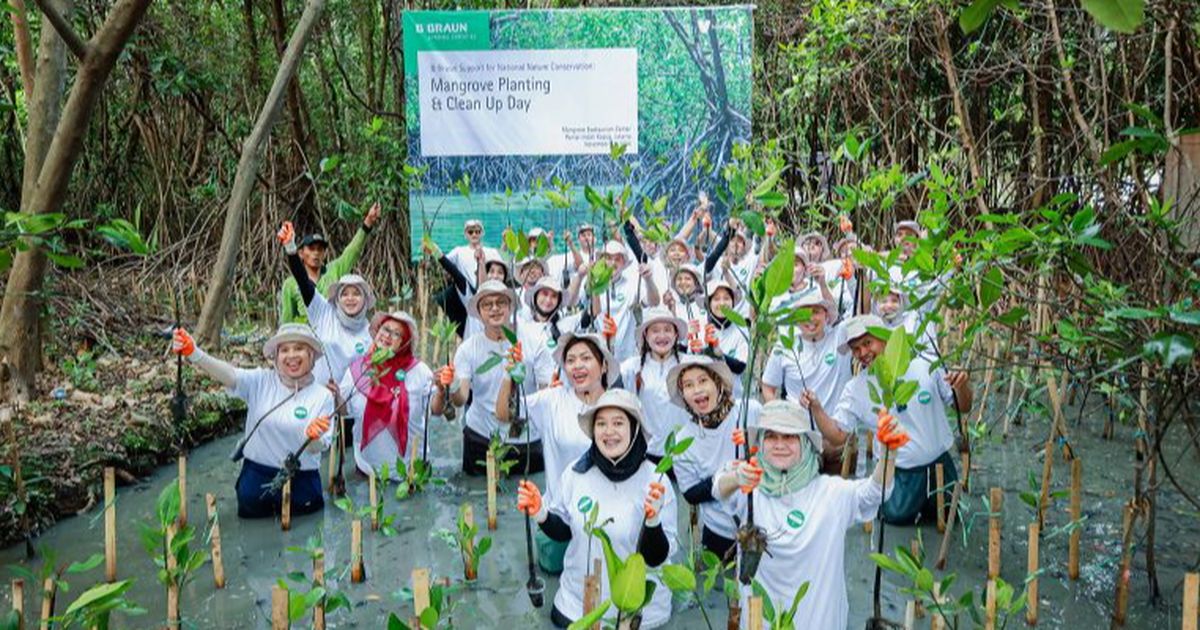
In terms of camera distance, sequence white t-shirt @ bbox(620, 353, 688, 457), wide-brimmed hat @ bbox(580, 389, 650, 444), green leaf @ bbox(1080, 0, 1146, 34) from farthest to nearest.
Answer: white t-shirt @ bbox(620, 353, 688, 457) → wide-brimmed hat @ bbox(580, 389, 650, 444) → green leaf @ bbox(1080, 0, 1146, 34)

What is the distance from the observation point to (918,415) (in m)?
4.57

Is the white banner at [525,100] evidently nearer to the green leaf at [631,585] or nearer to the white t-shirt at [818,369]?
the white t-shirt at [818,369]

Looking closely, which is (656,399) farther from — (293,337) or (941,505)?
(293,337)

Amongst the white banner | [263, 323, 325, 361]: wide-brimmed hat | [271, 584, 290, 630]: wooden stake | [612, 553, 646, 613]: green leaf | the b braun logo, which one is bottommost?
[271, 584, 290, 630]: wooden stake

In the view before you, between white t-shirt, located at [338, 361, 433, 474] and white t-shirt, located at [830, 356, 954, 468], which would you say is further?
white t-shirt, located at [338, 361, 433, 474]

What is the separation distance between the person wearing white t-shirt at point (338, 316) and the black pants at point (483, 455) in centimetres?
84

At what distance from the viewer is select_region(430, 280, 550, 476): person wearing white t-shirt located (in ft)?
17.3

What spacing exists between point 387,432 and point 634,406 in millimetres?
2402

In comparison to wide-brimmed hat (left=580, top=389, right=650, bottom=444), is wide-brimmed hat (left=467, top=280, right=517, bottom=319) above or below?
above

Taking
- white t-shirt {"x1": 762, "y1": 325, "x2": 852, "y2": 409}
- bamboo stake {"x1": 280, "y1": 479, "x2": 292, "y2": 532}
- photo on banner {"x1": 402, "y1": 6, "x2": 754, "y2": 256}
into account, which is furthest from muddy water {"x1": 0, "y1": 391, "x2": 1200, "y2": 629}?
photo on banner {"x1": 402, "y1": 6, "x2": 754, "y2": 256}

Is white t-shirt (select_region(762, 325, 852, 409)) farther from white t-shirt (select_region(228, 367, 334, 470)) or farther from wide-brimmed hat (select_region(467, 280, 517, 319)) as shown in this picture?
white t-shirt (select_region(228, 367, 334, 470))

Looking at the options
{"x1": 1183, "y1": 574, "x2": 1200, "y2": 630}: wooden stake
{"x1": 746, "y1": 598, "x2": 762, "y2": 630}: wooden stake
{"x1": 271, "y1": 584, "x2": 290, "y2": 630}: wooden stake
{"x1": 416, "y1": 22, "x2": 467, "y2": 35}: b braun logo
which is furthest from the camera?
{"x1": 416, "y1": 22, "x2": 467, "y2": 35}: b braun logo

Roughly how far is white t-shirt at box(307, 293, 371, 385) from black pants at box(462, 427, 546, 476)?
815 mm

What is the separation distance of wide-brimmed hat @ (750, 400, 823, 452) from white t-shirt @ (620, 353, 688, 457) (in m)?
1.46
